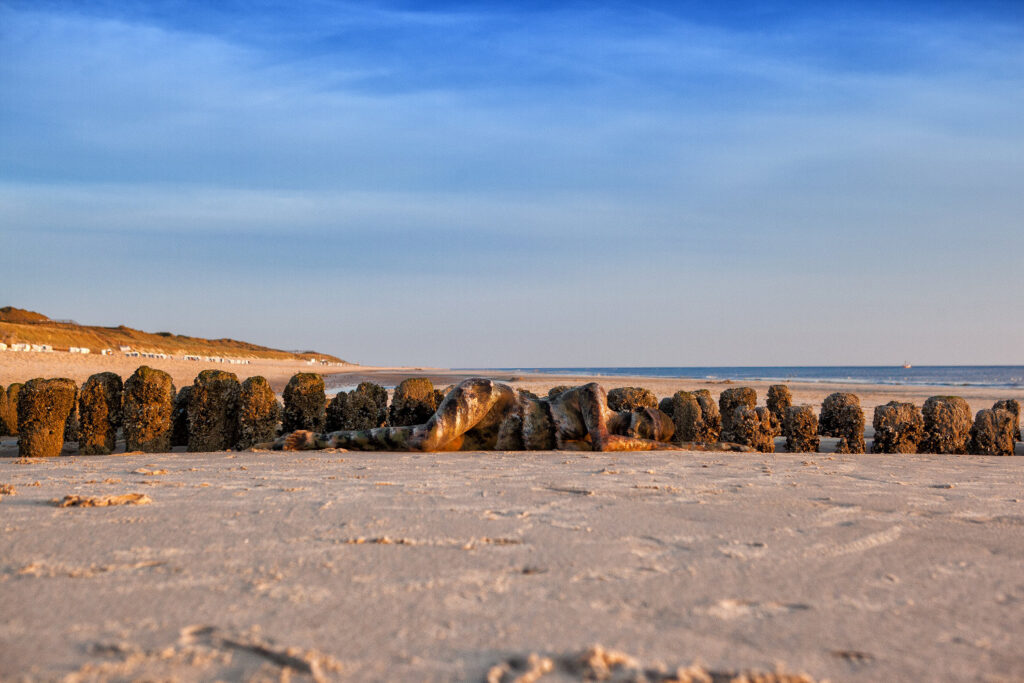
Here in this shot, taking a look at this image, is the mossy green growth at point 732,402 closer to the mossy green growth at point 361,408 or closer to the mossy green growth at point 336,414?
the mossy green growth at point 361,408

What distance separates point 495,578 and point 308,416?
17.0 feet

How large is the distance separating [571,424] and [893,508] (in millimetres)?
3451

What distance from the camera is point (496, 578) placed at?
2.33 metres

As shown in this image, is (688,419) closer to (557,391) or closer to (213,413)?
(557,391)

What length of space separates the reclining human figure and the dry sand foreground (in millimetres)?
2239

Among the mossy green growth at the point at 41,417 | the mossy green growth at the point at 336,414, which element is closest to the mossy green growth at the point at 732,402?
the mossy green growth at the point at 336,414

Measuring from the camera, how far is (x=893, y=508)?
3541 millimetres

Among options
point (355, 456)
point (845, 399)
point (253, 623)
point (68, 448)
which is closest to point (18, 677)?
point (253, 623)

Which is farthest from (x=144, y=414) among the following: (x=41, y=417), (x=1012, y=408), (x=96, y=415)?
(x=1012, y=408)

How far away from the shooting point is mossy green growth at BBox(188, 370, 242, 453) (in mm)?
6648

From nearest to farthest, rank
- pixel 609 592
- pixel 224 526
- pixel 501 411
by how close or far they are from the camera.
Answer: pixel 609 592 → pixel 224 526 → pixel 501 411

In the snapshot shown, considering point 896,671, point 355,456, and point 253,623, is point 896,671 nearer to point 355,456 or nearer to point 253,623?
point 253,623

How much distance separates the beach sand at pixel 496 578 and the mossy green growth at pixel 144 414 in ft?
7.61

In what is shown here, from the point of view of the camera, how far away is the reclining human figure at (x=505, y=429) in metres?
6.37
